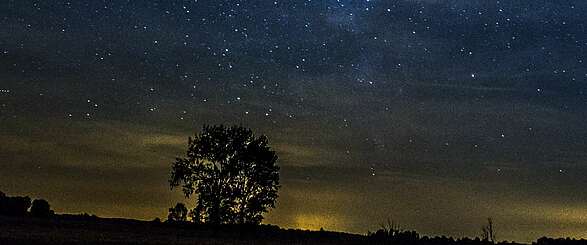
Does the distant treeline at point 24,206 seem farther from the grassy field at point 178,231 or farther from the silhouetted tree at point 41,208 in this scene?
the grassy field at point 178,231

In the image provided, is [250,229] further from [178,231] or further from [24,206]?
[24,206]

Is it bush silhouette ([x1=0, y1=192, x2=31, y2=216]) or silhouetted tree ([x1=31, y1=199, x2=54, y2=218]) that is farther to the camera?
silhouetted tree ([x1=31, y1=199, x2=54, y2=218])

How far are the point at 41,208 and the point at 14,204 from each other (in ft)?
9.34

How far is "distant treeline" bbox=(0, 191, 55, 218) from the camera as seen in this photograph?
7525 cm

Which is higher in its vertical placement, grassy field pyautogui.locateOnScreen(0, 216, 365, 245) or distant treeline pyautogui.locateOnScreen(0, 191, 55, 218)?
distant treeline pyautogui.locateOnScreen(0, 191, 55, 218)

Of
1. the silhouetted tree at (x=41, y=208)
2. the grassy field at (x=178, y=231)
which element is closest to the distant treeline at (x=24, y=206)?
the silhouetted tree at (x=41, y=208)

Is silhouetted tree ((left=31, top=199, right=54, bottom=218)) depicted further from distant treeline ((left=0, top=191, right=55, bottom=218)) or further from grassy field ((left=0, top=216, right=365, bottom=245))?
grassy field ((left=0, top=216, right=365, bottom=245))

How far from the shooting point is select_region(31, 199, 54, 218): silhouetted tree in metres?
77.1

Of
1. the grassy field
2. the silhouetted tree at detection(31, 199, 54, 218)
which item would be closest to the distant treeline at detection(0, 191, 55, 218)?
the silhouetted tree at detection(31, 199, 54, 218)

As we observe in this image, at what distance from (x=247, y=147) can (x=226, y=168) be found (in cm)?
330

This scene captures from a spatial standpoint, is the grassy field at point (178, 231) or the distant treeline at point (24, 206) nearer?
the grassy field at point (178, 231)

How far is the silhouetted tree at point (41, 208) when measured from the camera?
253 ft

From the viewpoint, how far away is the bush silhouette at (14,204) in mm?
74438

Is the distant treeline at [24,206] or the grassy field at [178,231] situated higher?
the distant treeline at [24,206]
